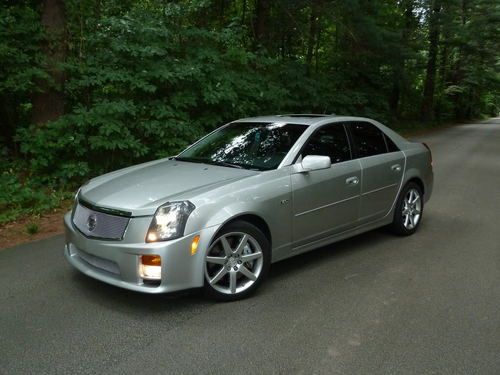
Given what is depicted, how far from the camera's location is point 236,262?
4035mm

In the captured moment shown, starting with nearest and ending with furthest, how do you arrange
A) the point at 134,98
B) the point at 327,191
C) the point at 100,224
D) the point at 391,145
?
the point at 100,224
the point at 327,191
the point at 391,145
the point at 134,98

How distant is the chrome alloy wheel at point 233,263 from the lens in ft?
12.9

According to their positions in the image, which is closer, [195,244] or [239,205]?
[195,244]

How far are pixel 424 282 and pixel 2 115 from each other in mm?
8432

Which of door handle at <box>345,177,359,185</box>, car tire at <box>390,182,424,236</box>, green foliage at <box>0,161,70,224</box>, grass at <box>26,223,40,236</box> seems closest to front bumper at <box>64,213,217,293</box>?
door handle at <box>345,177,359,185</box>

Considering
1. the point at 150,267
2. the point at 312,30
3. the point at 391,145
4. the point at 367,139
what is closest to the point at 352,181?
the point at 367,139

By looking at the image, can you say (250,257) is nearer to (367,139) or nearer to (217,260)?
(217,260)

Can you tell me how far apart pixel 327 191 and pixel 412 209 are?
1.88m

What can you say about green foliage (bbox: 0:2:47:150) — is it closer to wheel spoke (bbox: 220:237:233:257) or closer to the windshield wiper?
the windshield wiper

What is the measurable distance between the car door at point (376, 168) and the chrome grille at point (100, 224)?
2.69 metres

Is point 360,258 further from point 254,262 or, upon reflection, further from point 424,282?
point 254,262

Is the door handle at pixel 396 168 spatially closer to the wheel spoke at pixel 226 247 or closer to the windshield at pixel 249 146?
the windshield at pixel 249 146

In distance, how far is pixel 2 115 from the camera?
9414 mm

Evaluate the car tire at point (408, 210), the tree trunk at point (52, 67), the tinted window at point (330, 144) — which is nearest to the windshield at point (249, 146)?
the tinted window at point (330, 144)
